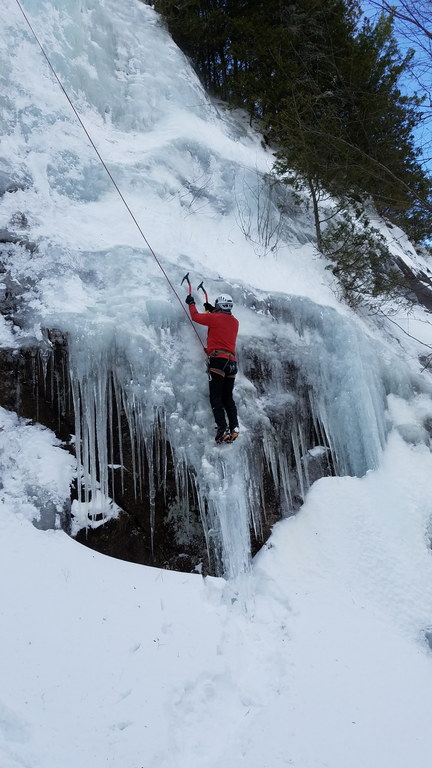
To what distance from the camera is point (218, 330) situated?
5117mm

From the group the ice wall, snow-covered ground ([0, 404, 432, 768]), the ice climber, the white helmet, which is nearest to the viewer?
snow-covered ground ([0, 404, 432, 768])

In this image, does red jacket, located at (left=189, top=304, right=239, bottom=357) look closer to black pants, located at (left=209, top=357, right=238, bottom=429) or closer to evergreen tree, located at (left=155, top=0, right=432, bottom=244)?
black pants, located at (left=209, top=357, right=238, bottom=429)

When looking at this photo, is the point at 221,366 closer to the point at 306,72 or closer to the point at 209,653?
the point at 209,653

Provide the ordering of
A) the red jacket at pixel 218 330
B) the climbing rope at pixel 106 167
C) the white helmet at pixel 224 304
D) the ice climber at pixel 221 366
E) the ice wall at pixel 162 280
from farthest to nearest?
the climbing rope at pixel 106 167 → the white helmet at pixel 224 304 → the red jacket at pixel 218 330 → the ice climber at pixel 221 366 → the ice wall at pixel 162 280

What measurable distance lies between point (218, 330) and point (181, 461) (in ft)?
4.44

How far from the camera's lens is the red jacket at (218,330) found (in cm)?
505

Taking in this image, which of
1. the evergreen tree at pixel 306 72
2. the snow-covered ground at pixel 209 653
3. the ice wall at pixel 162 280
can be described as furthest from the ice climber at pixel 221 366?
the evergreen tree at pixel 306 72

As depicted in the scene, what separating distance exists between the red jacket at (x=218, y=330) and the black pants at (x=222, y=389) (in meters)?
0.11

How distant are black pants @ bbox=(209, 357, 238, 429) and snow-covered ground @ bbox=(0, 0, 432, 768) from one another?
230 millimetres

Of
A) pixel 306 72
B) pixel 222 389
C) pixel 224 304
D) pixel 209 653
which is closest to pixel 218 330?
pixel 224 304

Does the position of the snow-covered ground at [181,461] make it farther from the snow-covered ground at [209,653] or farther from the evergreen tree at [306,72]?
the evergreen tree at [306,72]

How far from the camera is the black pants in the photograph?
493 cm

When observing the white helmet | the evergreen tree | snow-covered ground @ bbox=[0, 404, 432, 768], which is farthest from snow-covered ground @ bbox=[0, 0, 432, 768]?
the evergreen tree

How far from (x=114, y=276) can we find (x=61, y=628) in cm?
332
